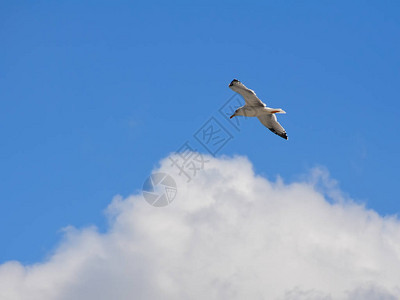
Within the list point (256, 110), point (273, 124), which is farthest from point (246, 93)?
point (273, 124)

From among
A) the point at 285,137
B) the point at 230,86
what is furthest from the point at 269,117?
the point at 230,86

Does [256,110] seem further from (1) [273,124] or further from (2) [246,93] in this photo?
(2) [246,93]

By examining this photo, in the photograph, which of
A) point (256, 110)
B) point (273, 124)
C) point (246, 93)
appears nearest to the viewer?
point (246, 93)

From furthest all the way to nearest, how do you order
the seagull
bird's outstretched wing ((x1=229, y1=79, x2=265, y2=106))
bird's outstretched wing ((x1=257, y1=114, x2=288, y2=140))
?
bird's outstretched wing ((x1=257, y1=114, x2=288, y2=140))
the seagull
bird's outstretched wing ((x1=229, y1=79, x2=265, y2=106))

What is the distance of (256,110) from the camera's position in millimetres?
60250

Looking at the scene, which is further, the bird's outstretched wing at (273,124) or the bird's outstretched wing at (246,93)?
the bird's outstretched wing at (273,124)

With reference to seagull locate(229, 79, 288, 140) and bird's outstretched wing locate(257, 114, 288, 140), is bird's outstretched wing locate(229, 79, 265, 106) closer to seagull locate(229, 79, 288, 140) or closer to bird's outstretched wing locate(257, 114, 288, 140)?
seagull locate(229, 79, 288, 140)

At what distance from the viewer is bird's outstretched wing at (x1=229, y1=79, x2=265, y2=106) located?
56281mm

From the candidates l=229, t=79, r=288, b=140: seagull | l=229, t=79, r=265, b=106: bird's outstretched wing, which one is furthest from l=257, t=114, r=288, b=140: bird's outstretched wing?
l=229, t=79, r=265, b=106: bird's outstretched wing

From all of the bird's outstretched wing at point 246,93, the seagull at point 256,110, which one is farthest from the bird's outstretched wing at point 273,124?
the bird's outstretched wing at point 246,93

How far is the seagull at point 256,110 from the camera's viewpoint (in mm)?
56750

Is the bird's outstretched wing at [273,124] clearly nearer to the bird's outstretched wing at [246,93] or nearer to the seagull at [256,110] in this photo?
the seagull at [256,110]

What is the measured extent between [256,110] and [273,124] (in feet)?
8.67

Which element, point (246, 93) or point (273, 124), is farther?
point (273, 124)
